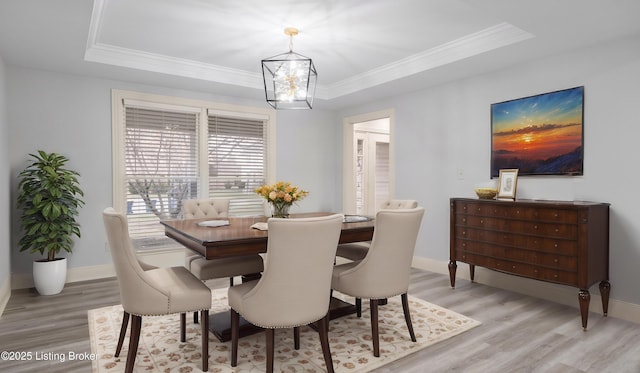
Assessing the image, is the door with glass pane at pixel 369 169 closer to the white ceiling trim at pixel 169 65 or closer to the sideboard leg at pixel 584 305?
the white ceiling trim at pixel 169 65

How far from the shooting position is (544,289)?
3.71 meters

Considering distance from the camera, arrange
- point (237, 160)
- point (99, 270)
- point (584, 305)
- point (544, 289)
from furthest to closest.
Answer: point (237, 160), point (99, 270), point (544, 289), point (584, 305)

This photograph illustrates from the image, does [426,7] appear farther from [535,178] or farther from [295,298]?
[295,298]

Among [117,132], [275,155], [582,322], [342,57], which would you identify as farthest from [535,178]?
[117,132]

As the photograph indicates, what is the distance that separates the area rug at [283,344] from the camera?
2.36 metres

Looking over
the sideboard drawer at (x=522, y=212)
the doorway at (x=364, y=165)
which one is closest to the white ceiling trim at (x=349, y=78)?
the doorway at (x=364, y=165)

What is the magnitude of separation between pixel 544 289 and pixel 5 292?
5199 mm

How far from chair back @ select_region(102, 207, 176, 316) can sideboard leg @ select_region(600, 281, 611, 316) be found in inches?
138

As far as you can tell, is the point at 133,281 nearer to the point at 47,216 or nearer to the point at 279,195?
the point at 279,195

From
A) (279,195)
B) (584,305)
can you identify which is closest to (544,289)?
(584,305)

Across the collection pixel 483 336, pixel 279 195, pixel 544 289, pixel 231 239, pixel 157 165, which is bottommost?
pixel 483 336

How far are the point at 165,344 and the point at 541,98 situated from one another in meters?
3.99

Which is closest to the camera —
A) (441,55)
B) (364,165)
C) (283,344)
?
(283,344)

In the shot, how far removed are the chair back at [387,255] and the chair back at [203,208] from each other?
1.87 m
